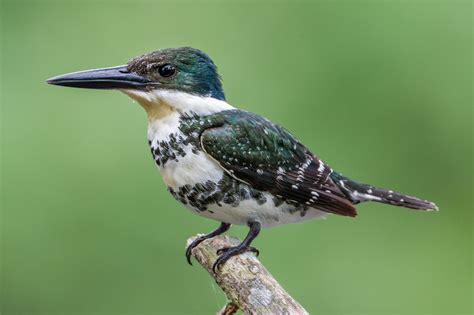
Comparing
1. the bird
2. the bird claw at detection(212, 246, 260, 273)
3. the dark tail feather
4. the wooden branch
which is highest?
the dark tail feather

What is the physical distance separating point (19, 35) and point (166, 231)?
1.91 m

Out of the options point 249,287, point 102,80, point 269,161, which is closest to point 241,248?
point 249,287

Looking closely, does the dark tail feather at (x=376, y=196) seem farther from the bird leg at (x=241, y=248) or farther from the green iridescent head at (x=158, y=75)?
the green iridescent head at (x=158, y=75)

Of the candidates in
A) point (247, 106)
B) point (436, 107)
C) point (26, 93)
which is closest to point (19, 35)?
point (26, 93)

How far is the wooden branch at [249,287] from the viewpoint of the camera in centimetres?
369

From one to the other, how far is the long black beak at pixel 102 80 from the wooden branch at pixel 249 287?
0.90 meters

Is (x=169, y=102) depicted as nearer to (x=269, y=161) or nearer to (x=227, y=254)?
(x=269, y=161)

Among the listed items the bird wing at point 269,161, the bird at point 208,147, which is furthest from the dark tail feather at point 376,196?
the bird at point 208,147

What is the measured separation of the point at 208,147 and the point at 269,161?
1.05 feet

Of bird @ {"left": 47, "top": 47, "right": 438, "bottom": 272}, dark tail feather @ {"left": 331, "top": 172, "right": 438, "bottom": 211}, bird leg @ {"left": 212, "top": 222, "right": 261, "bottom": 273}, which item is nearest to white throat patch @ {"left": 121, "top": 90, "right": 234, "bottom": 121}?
bird @ {"left": 47, "top": 47, "right": 438, "bottom": 272}

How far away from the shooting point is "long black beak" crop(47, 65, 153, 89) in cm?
395

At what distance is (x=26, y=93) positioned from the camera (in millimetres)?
5848

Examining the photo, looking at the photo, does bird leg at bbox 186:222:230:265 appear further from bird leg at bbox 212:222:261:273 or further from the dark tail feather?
the dark tail feather

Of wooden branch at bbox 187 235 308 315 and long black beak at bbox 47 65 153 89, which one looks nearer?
wooden branch at bbox 187 235 308 315
